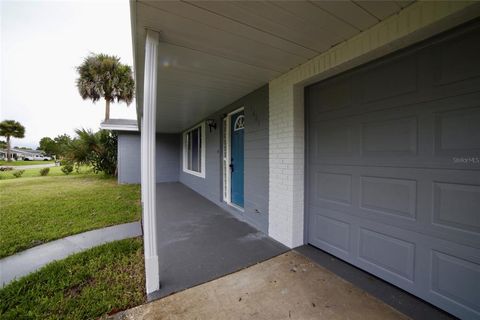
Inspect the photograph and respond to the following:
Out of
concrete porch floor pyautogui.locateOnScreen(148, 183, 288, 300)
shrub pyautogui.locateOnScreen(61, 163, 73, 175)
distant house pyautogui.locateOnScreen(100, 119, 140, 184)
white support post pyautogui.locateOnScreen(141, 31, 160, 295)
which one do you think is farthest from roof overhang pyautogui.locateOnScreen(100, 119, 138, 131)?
white support post pyautogui.locateOnScreen(141, 31, 160, 295)

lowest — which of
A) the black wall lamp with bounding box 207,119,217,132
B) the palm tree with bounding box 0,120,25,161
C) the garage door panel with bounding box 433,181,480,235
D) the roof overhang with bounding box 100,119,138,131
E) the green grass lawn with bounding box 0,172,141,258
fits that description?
the green grass lawn with bounding box 0,172,141,258

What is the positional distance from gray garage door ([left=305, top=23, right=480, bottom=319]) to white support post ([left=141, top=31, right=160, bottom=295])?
1.95m

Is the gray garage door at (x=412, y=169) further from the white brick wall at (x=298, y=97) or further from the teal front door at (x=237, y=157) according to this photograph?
the teal front door at (x=237, y=157)

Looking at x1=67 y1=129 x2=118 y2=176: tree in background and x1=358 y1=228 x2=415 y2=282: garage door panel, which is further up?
x1=67 y1=129 x2=118 y2=176: tree in background

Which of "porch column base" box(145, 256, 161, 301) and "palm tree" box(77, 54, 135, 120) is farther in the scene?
"palm tree" box(77, 54, 135, 120)

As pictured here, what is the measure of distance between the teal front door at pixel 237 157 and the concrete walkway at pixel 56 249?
1896 millimetres

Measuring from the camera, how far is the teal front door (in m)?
4.03

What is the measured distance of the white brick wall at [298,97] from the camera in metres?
1.51

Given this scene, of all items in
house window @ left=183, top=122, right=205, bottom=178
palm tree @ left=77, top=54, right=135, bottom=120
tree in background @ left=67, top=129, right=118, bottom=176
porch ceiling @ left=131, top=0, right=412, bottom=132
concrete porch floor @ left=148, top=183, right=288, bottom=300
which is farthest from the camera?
palm tree @ left=77, top=54, right=135, bottom=120

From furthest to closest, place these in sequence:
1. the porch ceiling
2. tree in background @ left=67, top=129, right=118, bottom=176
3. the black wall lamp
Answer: tree in background @ left=67, top=129, right=118, bottom=176 → the black wall lamp → the porch ceiling

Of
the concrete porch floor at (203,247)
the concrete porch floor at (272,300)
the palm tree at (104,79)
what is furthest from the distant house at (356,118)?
the palm tree at (104,79)

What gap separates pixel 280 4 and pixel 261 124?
1880mm

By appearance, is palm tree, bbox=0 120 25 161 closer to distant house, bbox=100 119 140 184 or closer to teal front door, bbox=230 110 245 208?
distant house, bbox=100 119 140 184

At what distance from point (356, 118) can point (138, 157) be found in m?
8.81
